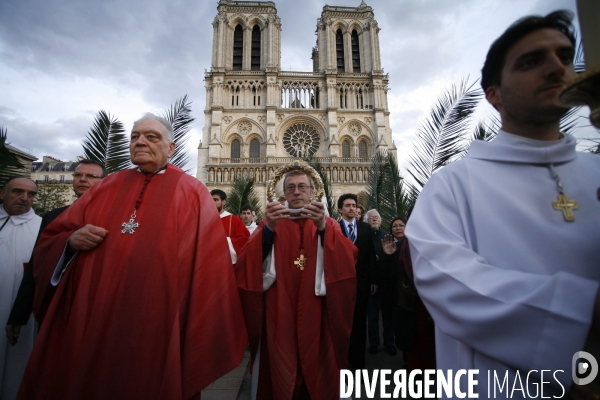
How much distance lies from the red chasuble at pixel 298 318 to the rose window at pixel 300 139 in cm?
2482

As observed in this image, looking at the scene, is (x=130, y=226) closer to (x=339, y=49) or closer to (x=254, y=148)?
(x=254, y=148)

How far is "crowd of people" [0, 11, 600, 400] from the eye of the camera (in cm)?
71

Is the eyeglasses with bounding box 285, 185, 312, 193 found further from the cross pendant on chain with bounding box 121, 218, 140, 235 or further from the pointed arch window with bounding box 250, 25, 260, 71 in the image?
the pointed arch window with bounding box 250, 25, 260, 71

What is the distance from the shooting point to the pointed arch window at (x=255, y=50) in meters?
28.8

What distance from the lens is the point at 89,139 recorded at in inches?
173

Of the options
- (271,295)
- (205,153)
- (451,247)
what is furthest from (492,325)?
(205,153)

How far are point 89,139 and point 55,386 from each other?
4.10 metres

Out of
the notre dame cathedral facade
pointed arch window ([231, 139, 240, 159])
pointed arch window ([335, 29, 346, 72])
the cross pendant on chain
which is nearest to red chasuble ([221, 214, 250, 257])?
the cross pendant on chain

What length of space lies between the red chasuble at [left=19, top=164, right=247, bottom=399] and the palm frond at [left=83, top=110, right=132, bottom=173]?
124 inches

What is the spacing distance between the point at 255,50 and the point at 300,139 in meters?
10.9

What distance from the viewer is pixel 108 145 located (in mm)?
4672

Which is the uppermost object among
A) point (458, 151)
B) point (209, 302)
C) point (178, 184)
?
point (458, 151)

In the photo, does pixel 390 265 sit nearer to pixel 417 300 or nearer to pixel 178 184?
pixel 417 300

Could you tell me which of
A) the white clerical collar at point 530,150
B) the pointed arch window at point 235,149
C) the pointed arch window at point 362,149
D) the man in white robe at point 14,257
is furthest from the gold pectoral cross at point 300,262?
the pointed arch window at point 362,149
